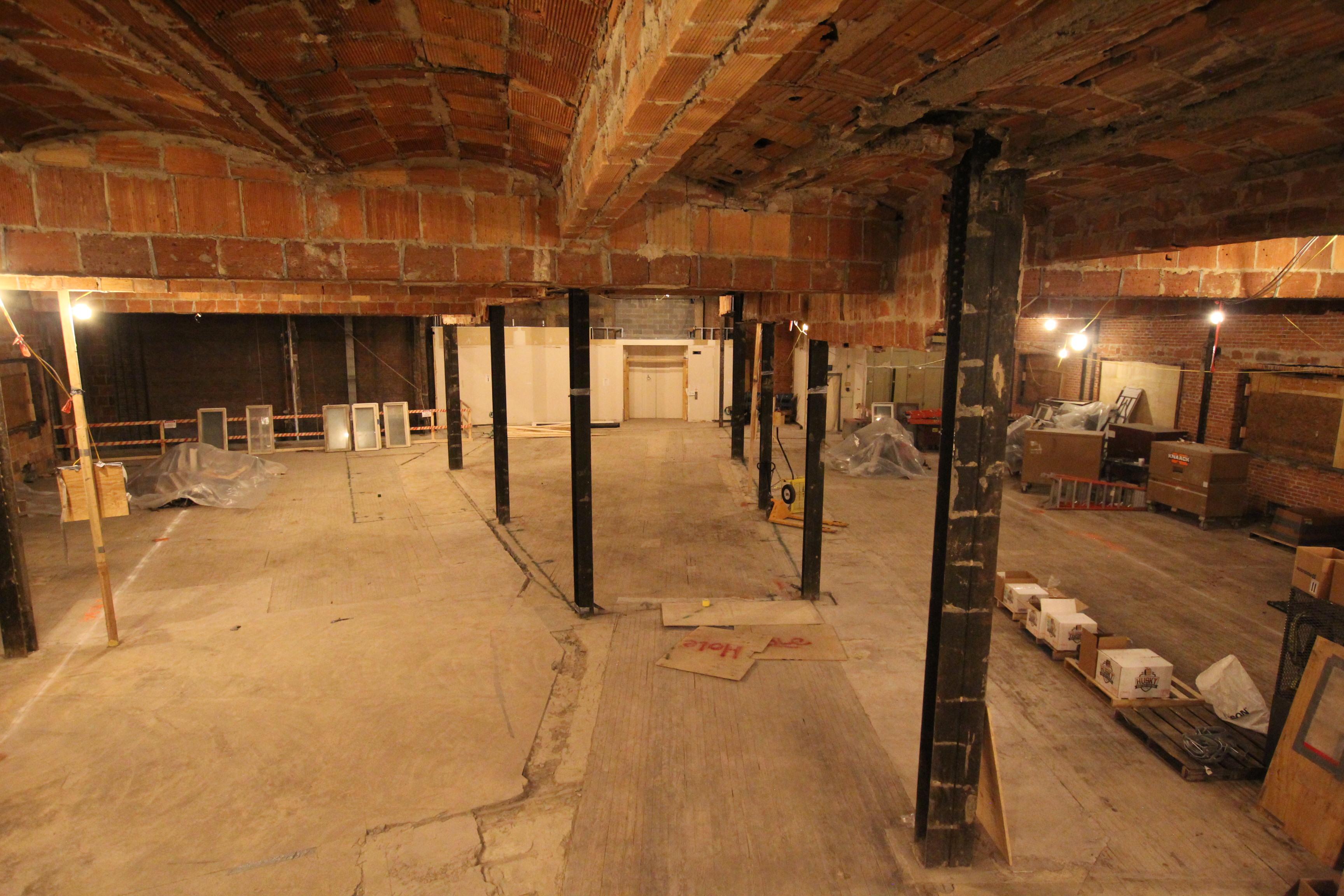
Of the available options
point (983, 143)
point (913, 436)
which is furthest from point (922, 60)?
point (913, 436)

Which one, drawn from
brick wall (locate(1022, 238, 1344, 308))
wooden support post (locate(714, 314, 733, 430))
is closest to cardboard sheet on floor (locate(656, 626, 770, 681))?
brick wall (locate(1022, 238, 1344, 308))

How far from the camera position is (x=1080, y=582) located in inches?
322

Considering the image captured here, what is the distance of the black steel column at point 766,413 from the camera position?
35.0 ft

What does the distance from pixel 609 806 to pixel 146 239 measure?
4682mm

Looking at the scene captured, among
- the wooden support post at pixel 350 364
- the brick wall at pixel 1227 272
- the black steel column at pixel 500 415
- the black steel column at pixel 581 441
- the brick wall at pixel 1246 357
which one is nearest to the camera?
the brick wall at pixel 1227 272

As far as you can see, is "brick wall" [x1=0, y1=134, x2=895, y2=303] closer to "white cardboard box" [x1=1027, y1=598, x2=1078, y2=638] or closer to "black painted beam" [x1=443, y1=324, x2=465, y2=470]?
"white cardboard box" [x1=1027, y1=598, x2=1078, y2=638]

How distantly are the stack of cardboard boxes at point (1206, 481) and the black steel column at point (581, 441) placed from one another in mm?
9509

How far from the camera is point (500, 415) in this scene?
34.9 feet

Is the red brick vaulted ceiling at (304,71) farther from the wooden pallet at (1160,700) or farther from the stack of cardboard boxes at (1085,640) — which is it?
the wooden pallet at (1160,700)

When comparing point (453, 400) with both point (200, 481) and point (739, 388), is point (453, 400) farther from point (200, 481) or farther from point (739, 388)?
point (739, 388)

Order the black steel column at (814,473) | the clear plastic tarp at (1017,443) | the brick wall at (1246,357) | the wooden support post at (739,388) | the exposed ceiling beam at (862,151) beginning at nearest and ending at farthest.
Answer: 1. the exposed ceiling beam at (862,151)
2. the black steel column at (814,473)
3. the brick wall at (1246,357)
4. the wooden support post at (739,388)
5. the clear plastic tarp at (1017,443)

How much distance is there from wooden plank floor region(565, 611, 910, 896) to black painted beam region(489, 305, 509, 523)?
17.0 ft

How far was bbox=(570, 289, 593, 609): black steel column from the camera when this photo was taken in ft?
21.7

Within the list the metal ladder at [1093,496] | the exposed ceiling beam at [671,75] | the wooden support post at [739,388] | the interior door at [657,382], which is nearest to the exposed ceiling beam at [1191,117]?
the exposed ceiling beam at [671,75]
